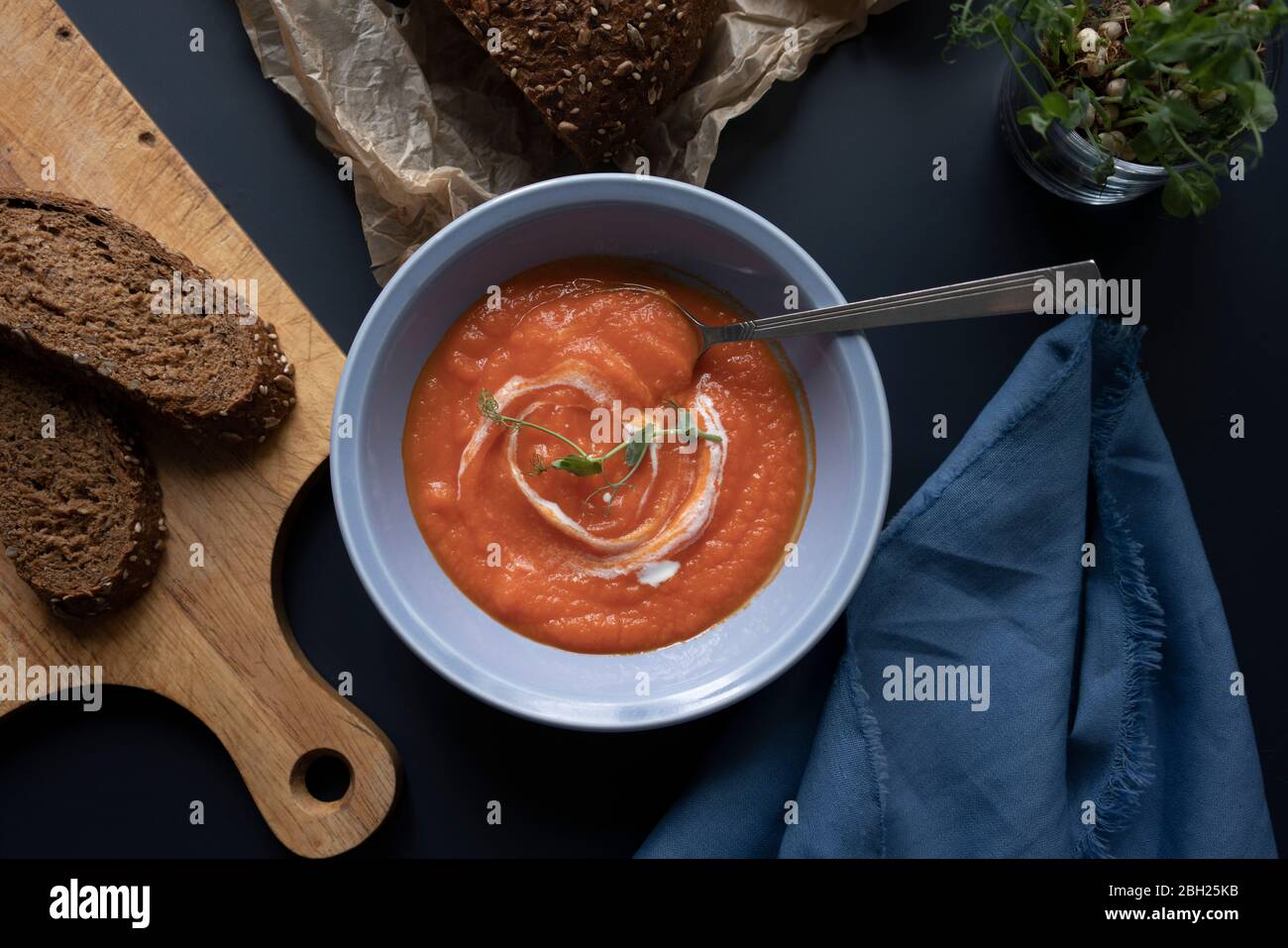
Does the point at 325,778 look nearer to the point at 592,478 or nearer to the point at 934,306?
the point at 592,478

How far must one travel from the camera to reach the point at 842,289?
2807 millimetres

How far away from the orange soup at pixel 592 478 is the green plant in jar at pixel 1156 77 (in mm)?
1075

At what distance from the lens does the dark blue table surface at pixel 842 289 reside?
2.76 m

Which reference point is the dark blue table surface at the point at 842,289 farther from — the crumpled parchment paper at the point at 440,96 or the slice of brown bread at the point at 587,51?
the slice of brown bread at the point at 587,51

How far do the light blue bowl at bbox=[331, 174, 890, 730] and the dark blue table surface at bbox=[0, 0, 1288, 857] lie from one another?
41 cm

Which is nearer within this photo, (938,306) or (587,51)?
(938,306)

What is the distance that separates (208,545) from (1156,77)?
8.95ft

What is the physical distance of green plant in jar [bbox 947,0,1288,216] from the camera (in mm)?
2090

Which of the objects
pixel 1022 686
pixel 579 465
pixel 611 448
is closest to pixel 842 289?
pixel 611 448

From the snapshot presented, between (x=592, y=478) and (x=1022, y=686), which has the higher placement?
(x=592, y=478)

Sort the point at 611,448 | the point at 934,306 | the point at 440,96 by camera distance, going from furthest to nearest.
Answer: the point at 440,96 < the point at 611,448 < the point at 934,306

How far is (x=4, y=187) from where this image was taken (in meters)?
2.62

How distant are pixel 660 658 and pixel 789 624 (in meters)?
0.35
